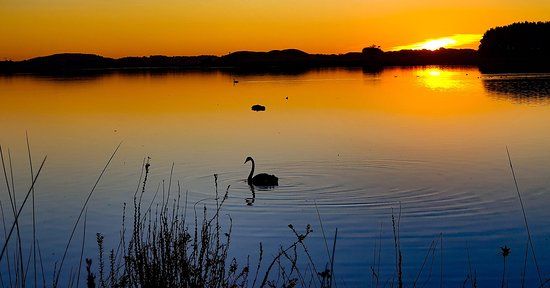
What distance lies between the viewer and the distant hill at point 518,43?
5586 inches

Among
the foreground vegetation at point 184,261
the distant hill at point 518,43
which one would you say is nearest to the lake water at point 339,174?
the foreground vegetation at point 184,261

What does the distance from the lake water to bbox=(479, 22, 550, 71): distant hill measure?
112 m

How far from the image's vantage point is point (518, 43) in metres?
145

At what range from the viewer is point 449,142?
23562 millimetres

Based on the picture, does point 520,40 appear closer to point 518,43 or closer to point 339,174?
point 518,43

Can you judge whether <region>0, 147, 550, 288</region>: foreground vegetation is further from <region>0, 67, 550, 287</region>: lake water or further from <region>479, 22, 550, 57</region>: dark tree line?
<region>479, 22, 550, 57</region>: dark tree line

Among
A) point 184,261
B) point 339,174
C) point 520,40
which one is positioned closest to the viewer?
point 184,261

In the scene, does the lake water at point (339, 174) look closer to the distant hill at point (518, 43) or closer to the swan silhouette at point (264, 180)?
the swan silhouette at point (264, 180)

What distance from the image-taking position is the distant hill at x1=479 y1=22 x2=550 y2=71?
141875 mm

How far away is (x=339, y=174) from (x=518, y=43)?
13763 cm

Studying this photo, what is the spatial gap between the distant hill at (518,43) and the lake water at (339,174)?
11243cm

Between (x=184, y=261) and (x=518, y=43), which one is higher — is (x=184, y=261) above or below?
above

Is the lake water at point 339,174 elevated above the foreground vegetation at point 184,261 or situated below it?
below

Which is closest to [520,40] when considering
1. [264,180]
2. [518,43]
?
[518,43]
